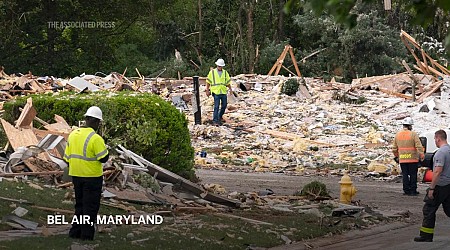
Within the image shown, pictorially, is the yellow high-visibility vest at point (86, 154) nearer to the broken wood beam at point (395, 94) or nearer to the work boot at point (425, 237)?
the work boot at point (425, 237)

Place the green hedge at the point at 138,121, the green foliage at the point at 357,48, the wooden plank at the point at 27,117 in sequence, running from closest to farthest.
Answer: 1. the wooden plank at the point at 27,117
2. the green hedge at the point at 138,121
3. the green foliage at the point at 357,48

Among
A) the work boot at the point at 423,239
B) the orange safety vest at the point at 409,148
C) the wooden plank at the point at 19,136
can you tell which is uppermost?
the wooden plank at the point at 19,136

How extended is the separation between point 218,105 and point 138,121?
12488mm

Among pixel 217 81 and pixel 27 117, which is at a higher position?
pixel 217 81

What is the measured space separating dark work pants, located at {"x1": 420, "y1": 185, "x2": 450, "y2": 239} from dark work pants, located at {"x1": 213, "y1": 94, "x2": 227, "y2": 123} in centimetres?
1576

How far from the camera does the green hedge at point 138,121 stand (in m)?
16.7

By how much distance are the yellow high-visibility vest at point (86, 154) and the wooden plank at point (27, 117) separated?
4.88 metres

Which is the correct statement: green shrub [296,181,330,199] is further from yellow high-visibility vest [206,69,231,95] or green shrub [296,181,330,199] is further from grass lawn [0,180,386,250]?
yellow high-visibility vest [206,69,231,95]

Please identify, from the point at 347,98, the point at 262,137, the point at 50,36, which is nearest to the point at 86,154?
the point at 262,137

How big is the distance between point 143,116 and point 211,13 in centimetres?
4100

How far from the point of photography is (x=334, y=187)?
790 inches

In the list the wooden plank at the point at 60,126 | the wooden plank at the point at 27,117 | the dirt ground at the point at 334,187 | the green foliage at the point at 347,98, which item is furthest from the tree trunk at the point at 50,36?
the wooden plank at the point at 60,126

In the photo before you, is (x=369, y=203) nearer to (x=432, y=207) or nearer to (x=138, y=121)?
(x=432, y=207)

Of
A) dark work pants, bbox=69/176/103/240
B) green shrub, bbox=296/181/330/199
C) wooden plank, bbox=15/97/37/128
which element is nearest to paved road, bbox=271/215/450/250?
green shrub, bbox=296/181/330/199
